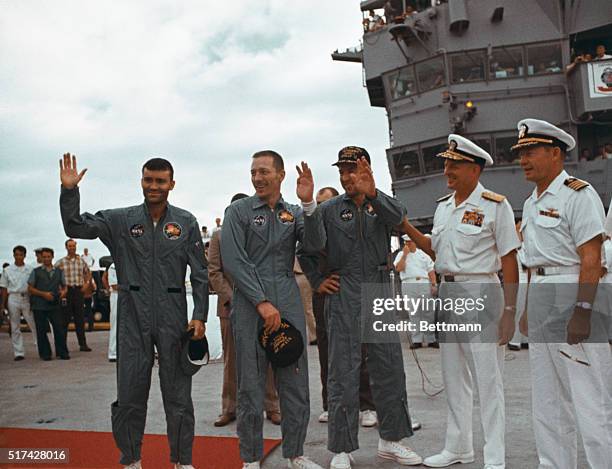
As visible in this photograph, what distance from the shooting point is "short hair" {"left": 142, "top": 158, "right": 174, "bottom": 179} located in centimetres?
379

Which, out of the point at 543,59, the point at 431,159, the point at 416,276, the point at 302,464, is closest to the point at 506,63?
the point at 543,59

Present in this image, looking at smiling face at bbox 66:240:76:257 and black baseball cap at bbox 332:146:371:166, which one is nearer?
black baseball cap at bbox 332:146:371:166

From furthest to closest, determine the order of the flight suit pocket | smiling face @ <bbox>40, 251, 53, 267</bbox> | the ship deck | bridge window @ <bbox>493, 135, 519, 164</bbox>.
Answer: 1. bridge window @ <bbox>493, 135, 519, 164</bbox>
2. smiling face @ <bbox>40, 251, 53, 267</bbox>
3. the ship deck
4. the flight suit pocket

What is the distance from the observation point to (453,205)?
3.99 m

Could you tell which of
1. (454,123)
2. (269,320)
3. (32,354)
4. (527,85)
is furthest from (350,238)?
(527,85)

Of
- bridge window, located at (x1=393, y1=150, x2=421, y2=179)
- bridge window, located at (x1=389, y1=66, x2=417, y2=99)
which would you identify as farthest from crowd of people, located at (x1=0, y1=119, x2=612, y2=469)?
bridge window, located at (x1=389, y1=66, x2=417, y2=99)

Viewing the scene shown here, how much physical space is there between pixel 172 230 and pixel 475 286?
2.05 meters

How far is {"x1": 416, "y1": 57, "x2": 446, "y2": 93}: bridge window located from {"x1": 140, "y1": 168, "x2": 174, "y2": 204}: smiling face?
1672 centimetres

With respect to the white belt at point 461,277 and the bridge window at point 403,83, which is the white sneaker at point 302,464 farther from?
the bridge window at point 403,83

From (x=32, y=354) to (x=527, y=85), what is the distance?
16.3 meters

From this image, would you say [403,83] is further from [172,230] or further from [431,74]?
[172,230]

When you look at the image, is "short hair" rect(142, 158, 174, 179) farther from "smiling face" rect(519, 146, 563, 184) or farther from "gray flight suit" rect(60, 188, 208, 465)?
"smiling face" rect(519, 146, 563, 184)

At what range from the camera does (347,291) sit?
13.1 ft

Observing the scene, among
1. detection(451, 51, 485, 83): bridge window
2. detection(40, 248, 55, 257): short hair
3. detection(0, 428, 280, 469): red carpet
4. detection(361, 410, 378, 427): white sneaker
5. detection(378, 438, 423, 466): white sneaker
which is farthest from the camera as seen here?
detection(451, 51, 485, 83): bridge window
